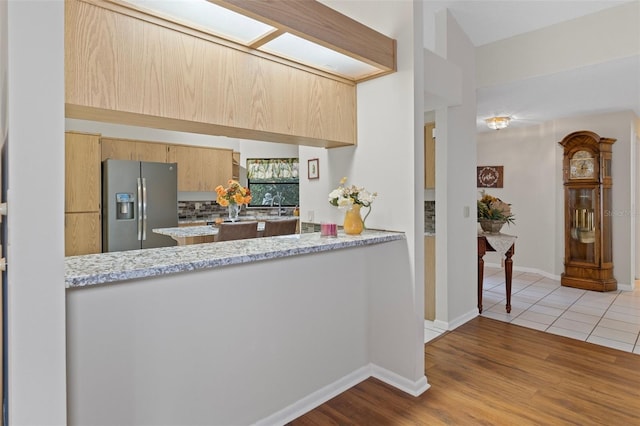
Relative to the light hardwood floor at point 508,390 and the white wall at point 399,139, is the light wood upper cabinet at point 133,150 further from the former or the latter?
the light hardwood floor at point 508,390

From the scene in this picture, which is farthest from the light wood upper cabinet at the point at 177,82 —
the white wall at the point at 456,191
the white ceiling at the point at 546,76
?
the white ceiling at the point at 546,76

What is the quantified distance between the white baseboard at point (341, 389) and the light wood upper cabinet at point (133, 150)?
4.51 meters

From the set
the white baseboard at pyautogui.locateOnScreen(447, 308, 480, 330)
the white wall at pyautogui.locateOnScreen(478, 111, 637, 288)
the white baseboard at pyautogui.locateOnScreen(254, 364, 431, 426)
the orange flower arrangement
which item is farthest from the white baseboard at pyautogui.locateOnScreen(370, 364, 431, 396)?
the white wall at pyautogui.locateOnScreen(478, 111, 637, 288)

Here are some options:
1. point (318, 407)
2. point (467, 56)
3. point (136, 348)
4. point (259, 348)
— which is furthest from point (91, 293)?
point (467, 56)

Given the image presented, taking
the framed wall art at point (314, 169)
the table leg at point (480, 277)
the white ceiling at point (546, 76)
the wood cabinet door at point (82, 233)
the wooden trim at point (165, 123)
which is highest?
the white ceiling at point (546, 76)

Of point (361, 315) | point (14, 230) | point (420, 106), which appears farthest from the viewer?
point (361, 315)

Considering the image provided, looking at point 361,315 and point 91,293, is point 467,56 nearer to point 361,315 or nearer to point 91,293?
point 361,315

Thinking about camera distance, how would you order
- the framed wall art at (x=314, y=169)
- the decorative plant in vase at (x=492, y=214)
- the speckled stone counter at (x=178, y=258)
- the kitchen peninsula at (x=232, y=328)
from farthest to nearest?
the decorative plant in vase at (x=492, y=214), the framed wall art at (x=314, y=169), the kitchen peninsula at (x=232, y=328), the speckled stone counter at (x=178, y=258)

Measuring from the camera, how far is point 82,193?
4469 millimetres

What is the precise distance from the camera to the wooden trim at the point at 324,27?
1560 mm

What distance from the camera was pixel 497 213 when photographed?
3971mm

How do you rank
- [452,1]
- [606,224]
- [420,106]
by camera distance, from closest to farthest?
[420,106] < [452,1] < [606,224]

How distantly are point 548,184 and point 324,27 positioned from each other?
5.00 metres

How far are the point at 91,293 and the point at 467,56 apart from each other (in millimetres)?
3746
